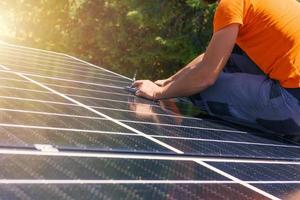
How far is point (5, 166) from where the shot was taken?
2285mm

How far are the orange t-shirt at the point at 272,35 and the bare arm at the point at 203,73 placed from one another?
0.35 feet

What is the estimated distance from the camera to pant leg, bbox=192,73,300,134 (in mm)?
4734

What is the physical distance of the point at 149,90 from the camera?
543cm

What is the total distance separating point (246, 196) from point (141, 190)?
620mm

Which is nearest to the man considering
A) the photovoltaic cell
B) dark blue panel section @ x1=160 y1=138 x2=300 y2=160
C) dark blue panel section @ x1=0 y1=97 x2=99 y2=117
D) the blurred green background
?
dark blue panel section @ x1=160 y1=138 x2=300 y2=160

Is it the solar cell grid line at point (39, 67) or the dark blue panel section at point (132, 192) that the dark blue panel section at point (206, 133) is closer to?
the dark blue panel section at point (132, 192)

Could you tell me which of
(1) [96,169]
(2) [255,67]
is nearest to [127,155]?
(1) [96,169]

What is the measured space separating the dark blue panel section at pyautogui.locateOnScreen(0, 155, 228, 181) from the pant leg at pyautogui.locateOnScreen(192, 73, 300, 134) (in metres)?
1.89

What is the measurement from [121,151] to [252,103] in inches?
89.4

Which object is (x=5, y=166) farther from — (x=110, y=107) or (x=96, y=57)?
(x=96, y=57)

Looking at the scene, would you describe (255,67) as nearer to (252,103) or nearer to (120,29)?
(252,103)

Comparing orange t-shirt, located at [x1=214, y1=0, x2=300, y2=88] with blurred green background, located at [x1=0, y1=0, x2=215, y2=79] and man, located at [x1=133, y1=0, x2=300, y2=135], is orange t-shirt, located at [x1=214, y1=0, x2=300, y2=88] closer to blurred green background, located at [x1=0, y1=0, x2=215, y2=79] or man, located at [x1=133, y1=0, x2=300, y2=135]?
man, located at [x1=133, y1=0, x2=300, y2=135]

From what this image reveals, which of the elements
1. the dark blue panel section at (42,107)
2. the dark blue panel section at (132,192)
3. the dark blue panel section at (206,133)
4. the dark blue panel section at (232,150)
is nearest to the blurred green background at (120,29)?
the dark blue panel section at (206,133)

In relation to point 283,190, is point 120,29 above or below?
above
